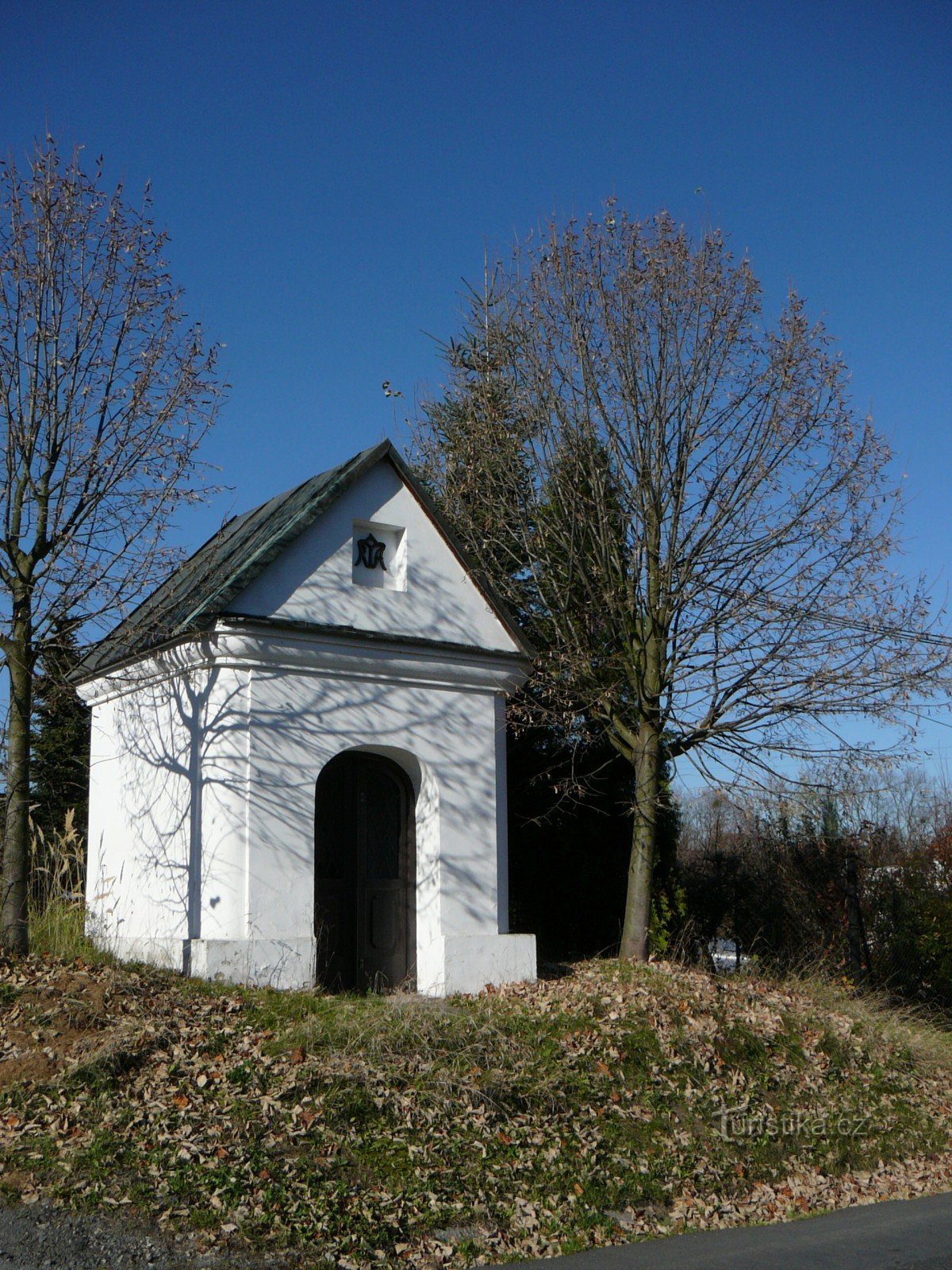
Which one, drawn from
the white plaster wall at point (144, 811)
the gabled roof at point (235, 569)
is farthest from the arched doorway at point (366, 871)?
the gabled roof at point (235, 569)

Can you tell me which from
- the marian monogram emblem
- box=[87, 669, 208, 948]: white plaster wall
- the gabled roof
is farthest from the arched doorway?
the gabled roof

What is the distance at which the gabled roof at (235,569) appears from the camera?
1074 centimetres

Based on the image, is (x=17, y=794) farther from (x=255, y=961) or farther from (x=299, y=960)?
(x=299, y=960)

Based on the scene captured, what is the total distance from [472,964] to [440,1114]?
3.34m

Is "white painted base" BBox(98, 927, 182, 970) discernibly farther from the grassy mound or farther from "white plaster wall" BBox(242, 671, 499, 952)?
"white plaster wall" BBox(242, 671, 499, 952)

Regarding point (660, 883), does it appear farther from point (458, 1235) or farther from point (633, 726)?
point (458, 1235)

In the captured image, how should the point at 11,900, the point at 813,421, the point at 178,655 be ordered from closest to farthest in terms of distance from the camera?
the point at 11,900, the point at 178,655, the point at 813,421

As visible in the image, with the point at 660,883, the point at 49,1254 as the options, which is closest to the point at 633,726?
the point at 660,883

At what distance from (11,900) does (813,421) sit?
10.00 meters

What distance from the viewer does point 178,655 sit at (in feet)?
36.4

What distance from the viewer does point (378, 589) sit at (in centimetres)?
1181

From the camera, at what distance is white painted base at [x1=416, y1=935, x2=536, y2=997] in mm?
11195

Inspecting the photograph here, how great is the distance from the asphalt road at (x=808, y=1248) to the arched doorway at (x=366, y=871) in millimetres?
4690

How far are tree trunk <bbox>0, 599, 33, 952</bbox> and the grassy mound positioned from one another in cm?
37
